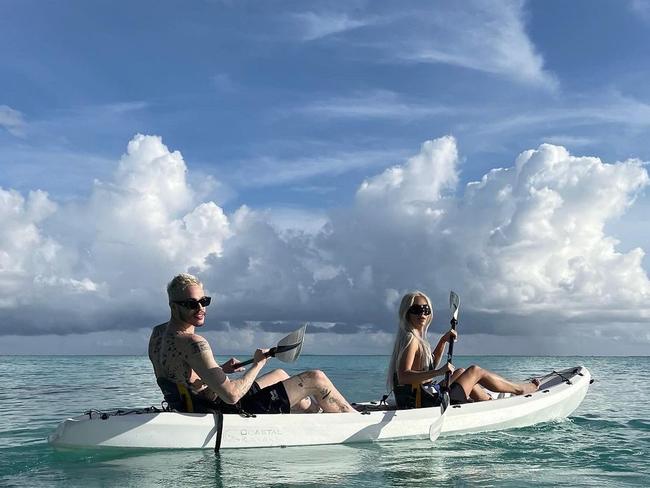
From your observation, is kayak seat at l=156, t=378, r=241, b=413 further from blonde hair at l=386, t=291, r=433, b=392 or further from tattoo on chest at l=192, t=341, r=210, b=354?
blonde hair at l=386, t=291, r=433, b=392

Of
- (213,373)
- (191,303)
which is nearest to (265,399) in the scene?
(213,373)

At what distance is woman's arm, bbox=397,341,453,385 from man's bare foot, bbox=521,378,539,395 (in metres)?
2.98

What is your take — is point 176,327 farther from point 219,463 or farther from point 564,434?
point 564,434

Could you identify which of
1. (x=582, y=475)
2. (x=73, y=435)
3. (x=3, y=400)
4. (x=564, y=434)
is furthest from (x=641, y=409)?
(x=3, y=400)

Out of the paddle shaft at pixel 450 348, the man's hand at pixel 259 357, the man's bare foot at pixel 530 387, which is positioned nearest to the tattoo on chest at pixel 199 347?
the man's hand at pixel 259 357

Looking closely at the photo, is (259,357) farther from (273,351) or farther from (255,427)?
(255,427)

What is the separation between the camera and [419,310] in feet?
28.5

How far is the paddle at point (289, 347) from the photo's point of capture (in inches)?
320

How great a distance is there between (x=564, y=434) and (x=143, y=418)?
6.45m

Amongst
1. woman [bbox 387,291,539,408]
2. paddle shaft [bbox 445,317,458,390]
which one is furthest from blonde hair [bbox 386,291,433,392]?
paddle shaft [bbox 445,317,458,390]

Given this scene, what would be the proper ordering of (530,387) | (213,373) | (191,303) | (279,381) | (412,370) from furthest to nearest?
1. (530,387)
2. (412,370)
3. (279,381)
4. (191,303)
5. (213,373)

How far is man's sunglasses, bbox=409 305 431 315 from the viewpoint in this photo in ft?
28.5

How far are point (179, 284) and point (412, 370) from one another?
3329 millimetres

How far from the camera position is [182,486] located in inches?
268
